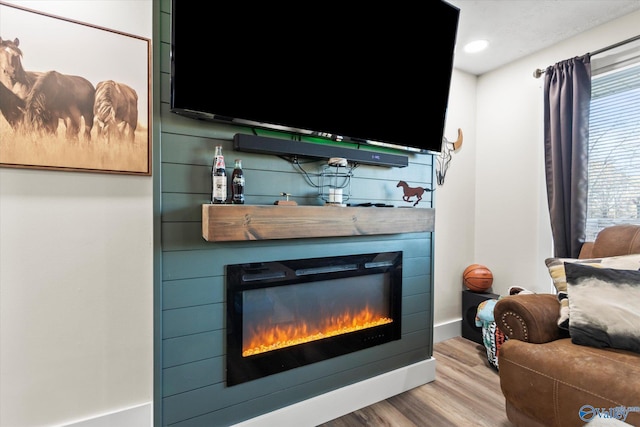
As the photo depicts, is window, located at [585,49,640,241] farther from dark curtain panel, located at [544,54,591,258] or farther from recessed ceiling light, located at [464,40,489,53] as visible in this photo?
recessed ceiling light, located at [464,40,489,53]

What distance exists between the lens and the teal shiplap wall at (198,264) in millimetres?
1424

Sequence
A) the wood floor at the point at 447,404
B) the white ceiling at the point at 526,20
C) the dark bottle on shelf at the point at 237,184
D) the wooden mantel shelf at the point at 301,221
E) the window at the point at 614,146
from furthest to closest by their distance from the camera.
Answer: the window at the point at 614,146 → the white ceiling at the point at 526,20 → the wood floor at the point at 447,404 → the dark bottle on shelf at the point at 237,184 → the wooden mantel shelf at the point at 301,221

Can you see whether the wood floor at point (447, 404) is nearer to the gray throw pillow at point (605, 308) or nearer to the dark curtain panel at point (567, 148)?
the gray throw pillow at point (605, 308)

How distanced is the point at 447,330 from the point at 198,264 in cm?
242

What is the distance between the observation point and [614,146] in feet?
7.65

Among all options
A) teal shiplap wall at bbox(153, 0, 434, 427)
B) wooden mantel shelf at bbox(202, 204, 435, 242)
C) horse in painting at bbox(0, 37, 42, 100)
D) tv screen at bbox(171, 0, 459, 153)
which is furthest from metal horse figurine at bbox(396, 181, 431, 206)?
horse in painting at bbox(0, 37, 42, 100)

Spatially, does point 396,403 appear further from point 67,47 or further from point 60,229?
point 67,47

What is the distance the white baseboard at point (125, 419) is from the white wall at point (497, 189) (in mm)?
2308

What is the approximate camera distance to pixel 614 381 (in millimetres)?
1263

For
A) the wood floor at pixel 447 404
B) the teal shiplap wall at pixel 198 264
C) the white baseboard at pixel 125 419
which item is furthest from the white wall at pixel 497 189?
the white baseboard at pixel 125 419

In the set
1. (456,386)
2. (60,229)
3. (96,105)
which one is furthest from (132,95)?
(456,386)

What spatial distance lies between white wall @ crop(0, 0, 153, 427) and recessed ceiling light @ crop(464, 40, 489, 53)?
230 centimetres

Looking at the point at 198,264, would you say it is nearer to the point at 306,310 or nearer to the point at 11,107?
the point at 306,310

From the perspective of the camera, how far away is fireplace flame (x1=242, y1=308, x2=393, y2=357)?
1.68 metres
